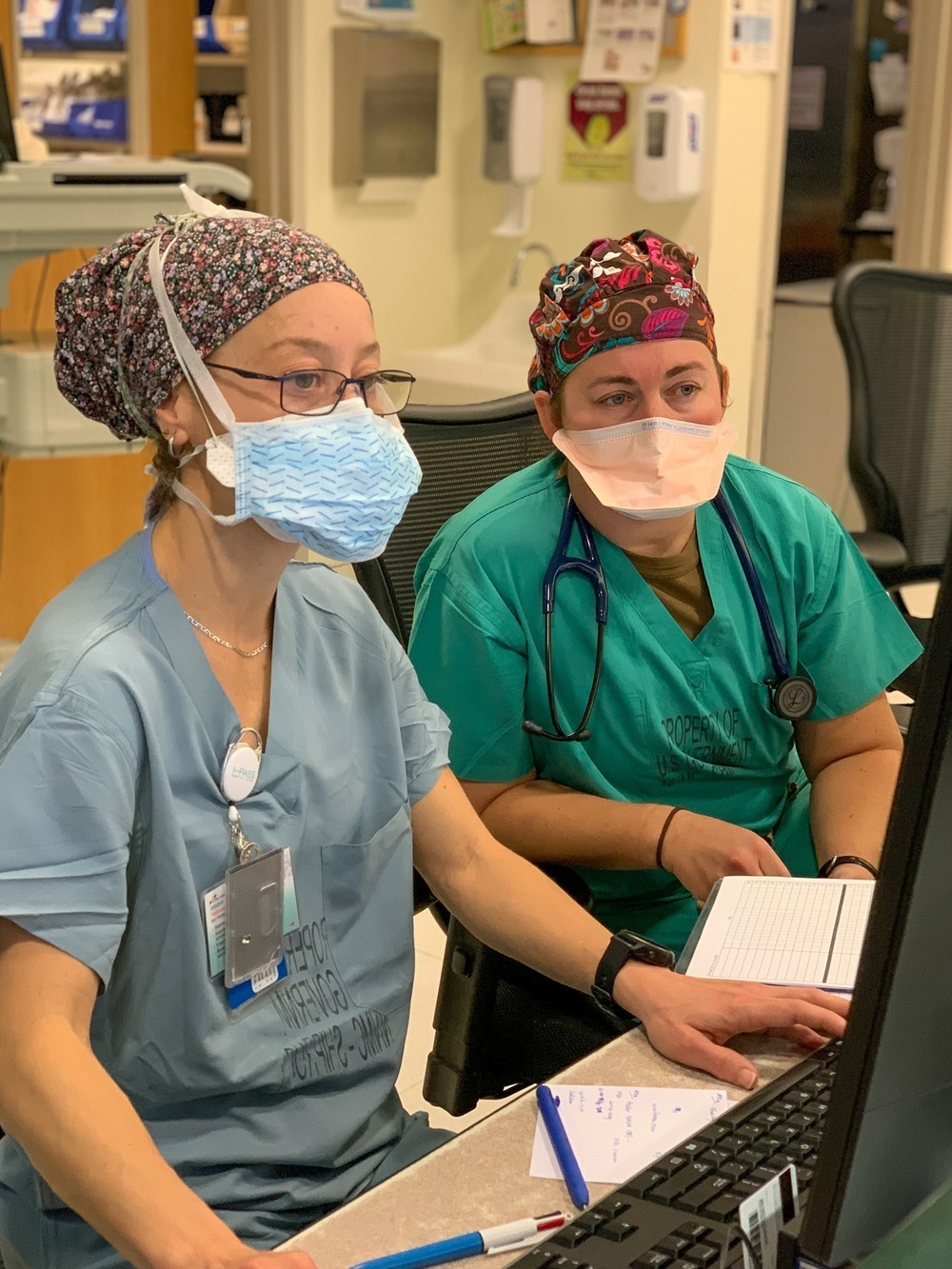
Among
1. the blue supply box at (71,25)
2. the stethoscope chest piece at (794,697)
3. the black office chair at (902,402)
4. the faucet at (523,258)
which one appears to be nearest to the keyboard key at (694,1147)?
the stethoscope chest piece at (794,697)

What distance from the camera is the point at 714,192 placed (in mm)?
3832

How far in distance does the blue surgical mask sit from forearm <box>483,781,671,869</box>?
1.19 ft

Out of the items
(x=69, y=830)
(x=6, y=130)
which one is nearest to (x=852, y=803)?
(x=69, y=830)

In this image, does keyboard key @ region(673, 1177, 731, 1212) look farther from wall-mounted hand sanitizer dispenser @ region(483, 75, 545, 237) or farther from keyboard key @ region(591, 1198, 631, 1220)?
wall-mounted hand sanitizer dispenser @ region(483, 75, 545, 237)

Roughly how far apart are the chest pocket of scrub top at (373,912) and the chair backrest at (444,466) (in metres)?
0.48

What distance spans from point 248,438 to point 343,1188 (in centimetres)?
58

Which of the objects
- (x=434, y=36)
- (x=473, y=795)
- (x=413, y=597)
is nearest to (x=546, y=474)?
(x=413, y=597)

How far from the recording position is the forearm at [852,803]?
1526 millimetres

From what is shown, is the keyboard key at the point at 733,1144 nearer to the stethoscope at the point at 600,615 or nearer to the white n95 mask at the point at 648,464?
the stethoscope at the point at 600,615

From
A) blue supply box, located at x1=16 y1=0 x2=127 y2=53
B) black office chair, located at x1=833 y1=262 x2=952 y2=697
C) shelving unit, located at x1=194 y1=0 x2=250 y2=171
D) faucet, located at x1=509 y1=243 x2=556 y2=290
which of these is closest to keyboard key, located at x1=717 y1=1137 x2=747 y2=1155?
black office chair, located at x1=833 y1=262 x2=952 y2=697

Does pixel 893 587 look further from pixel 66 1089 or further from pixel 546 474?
pixel 66 1089

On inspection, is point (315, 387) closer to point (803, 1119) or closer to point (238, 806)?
point (238, 806)

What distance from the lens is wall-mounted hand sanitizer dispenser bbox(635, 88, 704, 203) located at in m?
3.73

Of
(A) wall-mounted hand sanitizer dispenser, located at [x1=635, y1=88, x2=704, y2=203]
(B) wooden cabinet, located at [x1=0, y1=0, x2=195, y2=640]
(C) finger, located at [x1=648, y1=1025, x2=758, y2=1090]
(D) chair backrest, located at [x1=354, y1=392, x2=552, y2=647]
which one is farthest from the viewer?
(B) wooden cabinet, located at [x1=0, y1=0, x2=195, y2=640]
